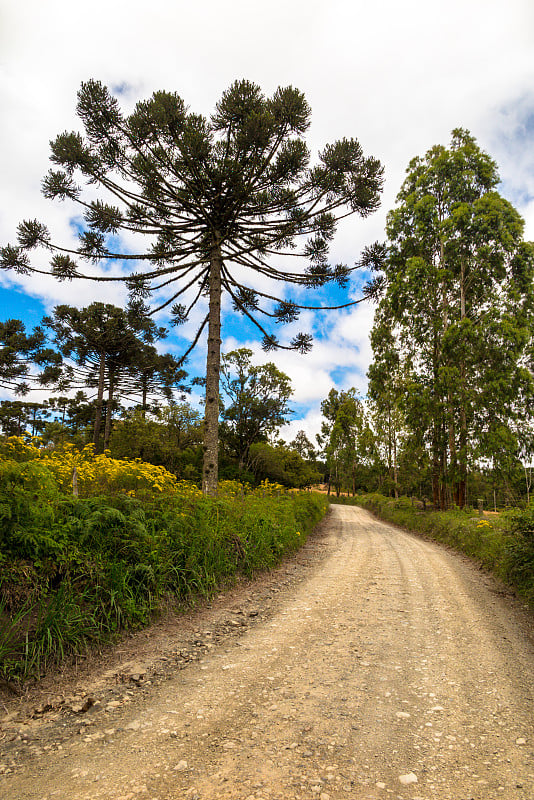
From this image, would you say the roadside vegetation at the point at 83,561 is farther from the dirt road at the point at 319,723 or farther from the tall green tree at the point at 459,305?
the tall green tree at the point at 459,305

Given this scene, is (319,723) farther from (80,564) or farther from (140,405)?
(140,405)

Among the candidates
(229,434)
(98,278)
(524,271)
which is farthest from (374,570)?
(229,434)

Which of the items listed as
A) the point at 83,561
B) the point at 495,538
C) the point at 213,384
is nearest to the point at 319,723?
the point at 83,561

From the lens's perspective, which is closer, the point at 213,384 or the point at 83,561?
the point at 83,561

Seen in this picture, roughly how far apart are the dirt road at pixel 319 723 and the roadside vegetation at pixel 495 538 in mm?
2094

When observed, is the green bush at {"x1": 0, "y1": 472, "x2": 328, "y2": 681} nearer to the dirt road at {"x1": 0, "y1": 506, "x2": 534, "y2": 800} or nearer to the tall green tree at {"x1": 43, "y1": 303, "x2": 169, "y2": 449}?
the dirt road at {"x1": 0, "y1": 506, "x2": 534, "y2": 800}

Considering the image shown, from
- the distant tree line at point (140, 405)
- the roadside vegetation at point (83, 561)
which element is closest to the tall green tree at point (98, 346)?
the distant tree line at point (140, 405)

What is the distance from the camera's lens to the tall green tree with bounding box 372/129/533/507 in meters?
14.9

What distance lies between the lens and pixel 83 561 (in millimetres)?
3855

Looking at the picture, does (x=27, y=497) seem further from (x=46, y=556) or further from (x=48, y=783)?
(x=48, y=783)

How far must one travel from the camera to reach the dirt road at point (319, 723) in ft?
7.33

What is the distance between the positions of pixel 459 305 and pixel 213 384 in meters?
12.5

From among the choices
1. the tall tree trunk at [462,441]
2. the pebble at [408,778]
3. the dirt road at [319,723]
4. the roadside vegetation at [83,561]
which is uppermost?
the tall tree trunk at [462,441]

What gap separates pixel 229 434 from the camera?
131 feet
